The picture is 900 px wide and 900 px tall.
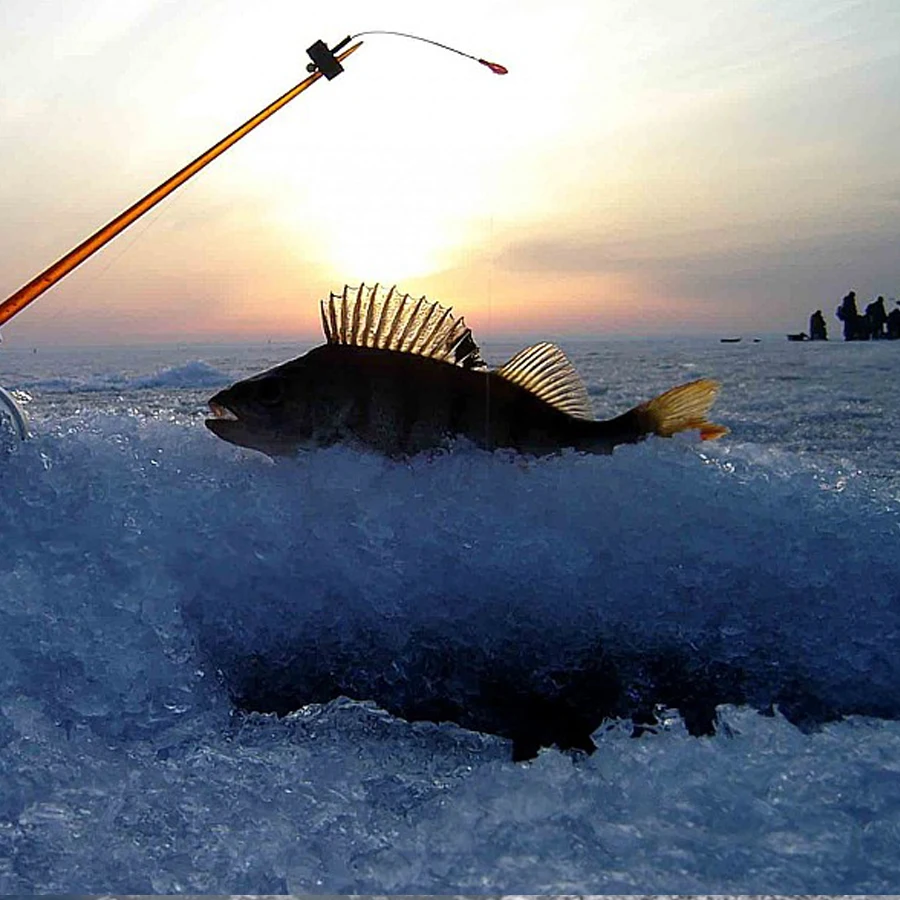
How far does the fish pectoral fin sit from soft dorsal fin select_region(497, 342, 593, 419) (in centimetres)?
18

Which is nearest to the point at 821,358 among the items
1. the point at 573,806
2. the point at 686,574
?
the point at 686,574

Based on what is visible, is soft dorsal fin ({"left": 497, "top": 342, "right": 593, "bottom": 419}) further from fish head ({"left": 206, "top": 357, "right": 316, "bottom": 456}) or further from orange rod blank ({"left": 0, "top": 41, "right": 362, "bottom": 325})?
orange rod blank ({"left": 0, "top": 41, "right": 362, "bottom": 325})

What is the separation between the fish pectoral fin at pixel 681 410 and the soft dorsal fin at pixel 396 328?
519 millimetres

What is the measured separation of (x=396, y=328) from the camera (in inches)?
108

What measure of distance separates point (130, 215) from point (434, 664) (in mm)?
1898

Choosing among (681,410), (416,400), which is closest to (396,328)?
(416,400)

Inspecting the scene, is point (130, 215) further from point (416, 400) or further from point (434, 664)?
point (434, 664)

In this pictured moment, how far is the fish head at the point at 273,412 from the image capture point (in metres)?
2.53

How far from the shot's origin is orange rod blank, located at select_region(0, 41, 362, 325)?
2807mm

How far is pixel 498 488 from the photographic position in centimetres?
238

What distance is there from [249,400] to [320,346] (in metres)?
0.25

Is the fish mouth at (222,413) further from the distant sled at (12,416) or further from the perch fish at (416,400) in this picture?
the distant sled at (12,416)

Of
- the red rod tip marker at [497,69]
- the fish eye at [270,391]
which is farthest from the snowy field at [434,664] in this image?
the red rod tip marker at [497,69]

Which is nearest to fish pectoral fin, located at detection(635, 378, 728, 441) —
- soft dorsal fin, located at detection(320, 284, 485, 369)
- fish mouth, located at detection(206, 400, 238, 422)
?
soft dorsal fin, located at detection(320, 284, 485, 369)
